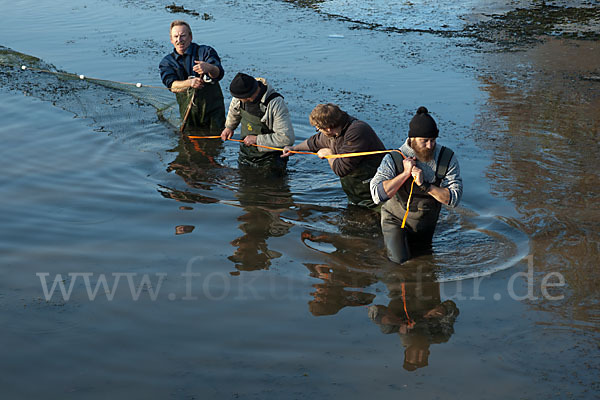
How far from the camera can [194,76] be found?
9039 millimetres

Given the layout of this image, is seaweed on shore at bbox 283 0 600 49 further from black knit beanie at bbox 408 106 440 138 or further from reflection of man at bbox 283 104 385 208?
black knit beanie at bbox 408 106 440 138

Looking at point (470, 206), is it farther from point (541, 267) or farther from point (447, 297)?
point (447, 297)

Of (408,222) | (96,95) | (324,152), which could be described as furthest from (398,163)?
(96,95)

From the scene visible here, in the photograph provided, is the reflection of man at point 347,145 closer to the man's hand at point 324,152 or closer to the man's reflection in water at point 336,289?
the man's hand at point 324,152

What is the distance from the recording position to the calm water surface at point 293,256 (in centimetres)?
433

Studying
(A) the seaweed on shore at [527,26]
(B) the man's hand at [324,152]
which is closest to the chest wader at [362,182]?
(B) the man's hand at [324,152]

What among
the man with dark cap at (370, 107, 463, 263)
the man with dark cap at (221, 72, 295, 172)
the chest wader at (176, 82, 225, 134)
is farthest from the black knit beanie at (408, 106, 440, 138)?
the chest wader at (176, 82, 225, 134)

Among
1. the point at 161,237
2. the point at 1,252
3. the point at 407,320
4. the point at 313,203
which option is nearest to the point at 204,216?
the point at 161,237

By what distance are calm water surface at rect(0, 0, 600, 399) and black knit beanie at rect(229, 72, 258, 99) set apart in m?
1.22

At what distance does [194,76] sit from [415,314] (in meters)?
Result: 5.40

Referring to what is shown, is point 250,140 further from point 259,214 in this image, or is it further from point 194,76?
point 194,76

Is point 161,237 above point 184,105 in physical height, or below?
below

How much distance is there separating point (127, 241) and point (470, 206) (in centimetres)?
373

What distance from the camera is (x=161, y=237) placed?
252 inches
